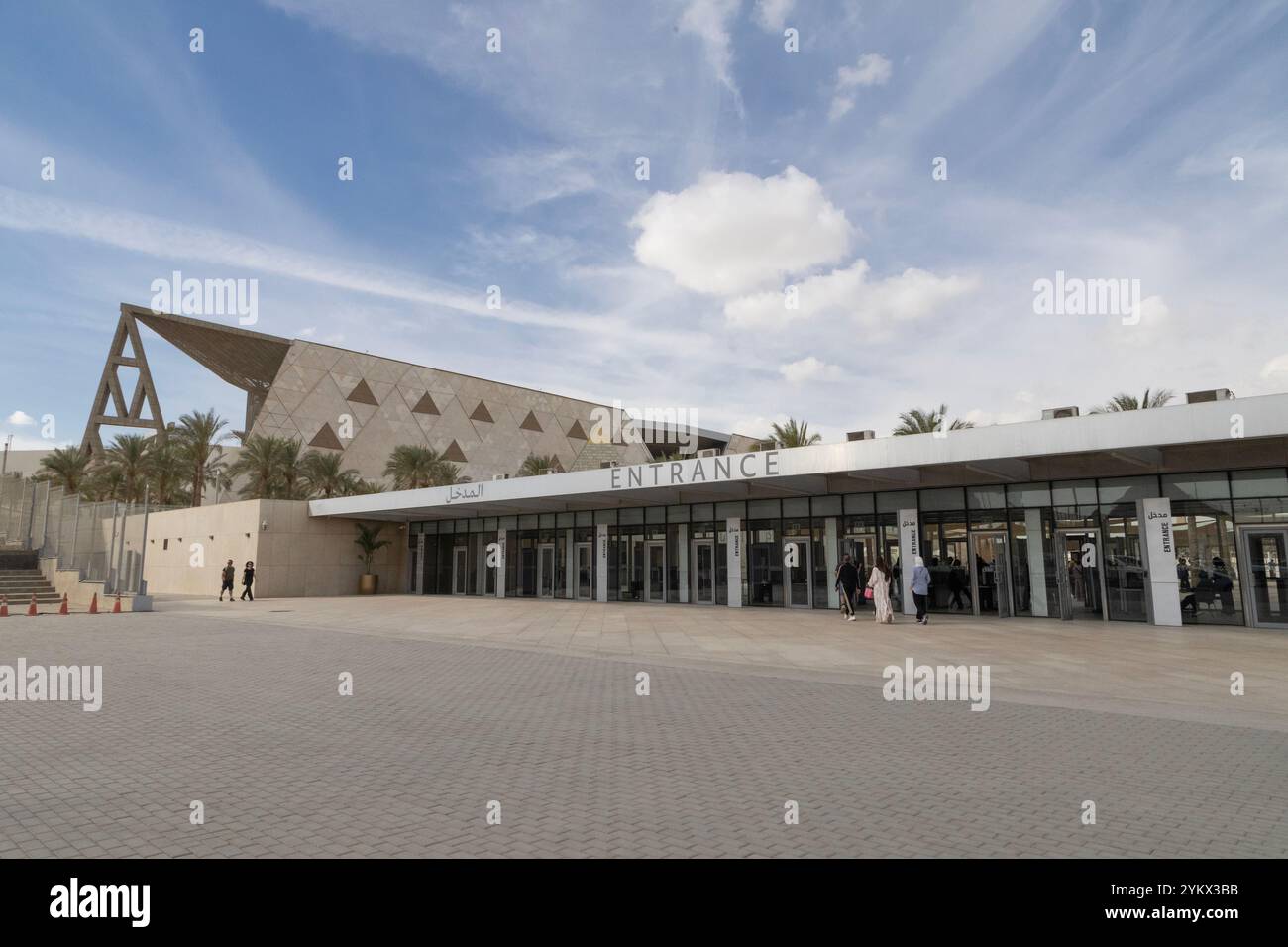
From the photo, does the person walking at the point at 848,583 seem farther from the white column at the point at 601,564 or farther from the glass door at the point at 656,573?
the white column at the point at 601,564

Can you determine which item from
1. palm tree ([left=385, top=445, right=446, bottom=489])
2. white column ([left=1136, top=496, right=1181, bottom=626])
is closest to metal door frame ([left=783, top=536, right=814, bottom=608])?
white column ([left=1136, top=496, right=1181, bottom=626])

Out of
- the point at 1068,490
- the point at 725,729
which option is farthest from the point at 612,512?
the point at 725,729

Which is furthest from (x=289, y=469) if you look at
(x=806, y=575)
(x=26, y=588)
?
(x=806, y=575)

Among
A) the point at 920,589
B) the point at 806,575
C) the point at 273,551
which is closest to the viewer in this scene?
the point at 920,589

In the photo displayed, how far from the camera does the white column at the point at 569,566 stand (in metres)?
30.8

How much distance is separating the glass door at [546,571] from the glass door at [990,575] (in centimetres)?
1643

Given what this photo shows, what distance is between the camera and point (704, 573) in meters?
26.8

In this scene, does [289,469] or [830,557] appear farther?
[289,469]

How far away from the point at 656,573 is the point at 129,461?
1368 inches

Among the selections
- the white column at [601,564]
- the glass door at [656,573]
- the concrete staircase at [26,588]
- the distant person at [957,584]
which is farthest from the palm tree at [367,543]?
the distant person at [957,584]

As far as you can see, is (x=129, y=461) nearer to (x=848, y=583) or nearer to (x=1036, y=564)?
(x=848, y=583)

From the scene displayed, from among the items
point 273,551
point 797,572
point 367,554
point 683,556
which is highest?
point 273,551
